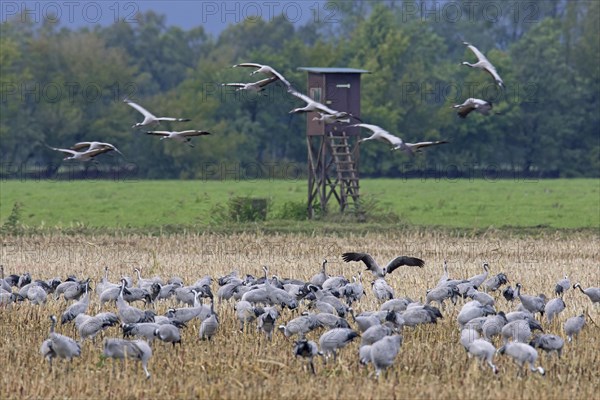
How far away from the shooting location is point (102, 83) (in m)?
77.9

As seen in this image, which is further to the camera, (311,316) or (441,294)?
(441,294)

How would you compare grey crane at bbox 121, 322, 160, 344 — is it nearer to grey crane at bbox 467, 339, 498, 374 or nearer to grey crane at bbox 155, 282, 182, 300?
grey crane at bbox 467, 339, 498, 374

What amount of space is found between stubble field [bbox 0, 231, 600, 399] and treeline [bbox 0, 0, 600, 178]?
164 ft

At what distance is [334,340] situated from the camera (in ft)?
41.4

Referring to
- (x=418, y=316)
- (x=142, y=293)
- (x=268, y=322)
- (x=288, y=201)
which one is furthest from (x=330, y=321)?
(x=288, y=201)

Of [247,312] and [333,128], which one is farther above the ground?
[333,128]

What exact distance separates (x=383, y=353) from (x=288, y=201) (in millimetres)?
31555

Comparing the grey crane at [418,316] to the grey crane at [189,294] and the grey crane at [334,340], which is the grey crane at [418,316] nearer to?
the grey crane at [334,340]

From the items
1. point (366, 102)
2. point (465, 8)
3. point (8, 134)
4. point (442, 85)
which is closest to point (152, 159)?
point (8, 134)

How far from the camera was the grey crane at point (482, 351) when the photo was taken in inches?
477

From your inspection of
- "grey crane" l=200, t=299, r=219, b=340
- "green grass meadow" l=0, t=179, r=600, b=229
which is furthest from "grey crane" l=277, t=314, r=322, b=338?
"green grass meadow" l=0, t=179, r=600, b=229

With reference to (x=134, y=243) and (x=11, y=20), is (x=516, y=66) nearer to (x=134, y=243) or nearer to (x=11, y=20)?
(x=11, y=20)

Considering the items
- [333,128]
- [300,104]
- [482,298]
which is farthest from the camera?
[300,104]

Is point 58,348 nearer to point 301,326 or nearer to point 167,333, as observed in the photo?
point 167,333
